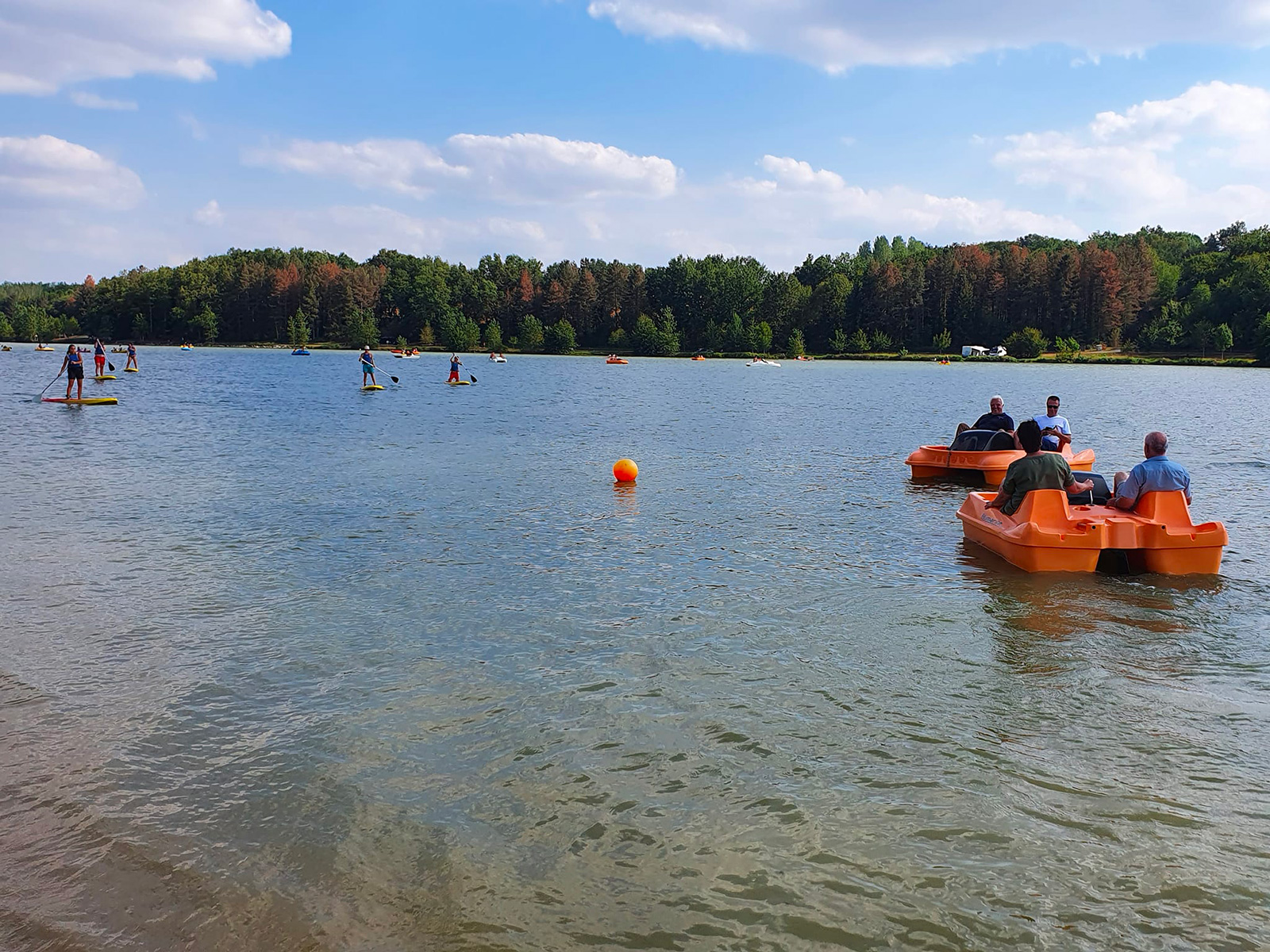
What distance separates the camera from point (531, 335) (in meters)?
160

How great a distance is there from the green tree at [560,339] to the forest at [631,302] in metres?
0.30

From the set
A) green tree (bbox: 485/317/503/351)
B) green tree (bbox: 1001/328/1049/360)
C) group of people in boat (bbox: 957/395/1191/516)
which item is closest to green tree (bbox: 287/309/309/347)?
green tree (bbox: 485/317/503/351)

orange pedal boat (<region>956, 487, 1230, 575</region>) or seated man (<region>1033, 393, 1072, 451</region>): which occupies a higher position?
seated man (<region>1033, 393, 1072, 451</region>)

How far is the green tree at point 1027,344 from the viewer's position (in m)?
133

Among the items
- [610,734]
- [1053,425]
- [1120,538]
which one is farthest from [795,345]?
[610,734]

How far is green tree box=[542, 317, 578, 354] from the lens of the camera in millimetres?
158875

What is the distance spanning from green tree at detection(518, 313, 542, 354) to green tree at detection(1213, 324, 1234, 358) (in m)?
99.5

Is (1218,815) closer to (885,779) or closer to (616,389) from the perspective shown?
(885,779)

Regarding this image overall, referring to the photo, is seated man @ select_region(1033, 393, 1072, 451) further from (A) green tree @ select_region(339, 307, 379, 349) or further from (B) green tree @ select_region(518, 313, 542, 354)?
(A) green tree @ select_region(339, 307, 379, 349)

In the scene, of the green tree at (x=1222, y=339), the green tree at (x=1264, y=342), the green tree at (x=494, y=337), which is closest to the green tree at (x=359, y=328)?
the green tree at (x=494, y=337)

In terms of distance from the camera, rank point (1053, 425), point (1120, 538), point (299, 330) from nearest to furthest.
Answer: point (1120, 538) → point (1053, 425) → point (299, 330)

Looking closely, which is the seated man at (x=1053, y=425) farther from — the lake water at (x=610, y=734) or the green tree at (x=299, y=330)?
the green tree at (x=299, y=330)

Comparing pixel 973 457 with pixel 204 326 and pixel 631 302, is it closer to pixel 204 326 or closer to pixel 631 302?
pixel 631 302

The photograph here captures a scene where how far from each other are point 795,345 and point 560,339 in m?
39.8
